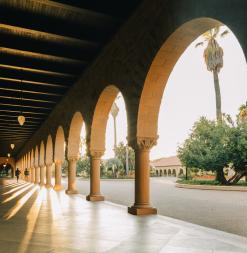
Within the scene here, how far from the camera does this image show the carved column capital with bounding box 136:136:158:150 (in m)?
8.14

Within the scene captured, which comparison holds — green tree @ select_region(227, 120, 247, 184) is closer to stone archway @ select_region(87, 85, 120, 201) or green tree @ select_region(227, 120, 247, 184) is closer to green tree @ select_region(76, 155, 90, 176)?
stone archway @ select_region(87, 85, 120, 201)

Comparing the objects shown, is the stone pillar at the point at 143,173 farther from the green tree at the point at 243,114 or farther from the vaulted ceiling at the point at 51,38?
the green tree at the point at 243,114

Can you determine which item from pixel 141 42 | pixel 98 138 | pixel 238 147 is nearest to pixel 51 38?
pixel 141 42

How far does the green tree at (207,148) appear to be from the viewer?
2234cm

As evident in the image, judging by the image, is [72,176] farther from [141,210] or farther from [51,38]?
[141,210]

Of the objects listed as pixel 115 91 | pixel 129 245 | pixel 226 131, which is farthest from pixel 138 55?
pixel 226 131

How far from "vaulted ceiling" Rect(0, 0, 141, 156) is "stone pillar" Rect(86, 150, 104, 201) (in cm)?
351

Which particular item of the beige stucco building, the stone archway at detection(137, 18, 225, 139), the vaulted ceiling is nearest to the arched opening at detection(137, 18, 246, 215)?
the stone archway at detection(137, 18, 225, 139)

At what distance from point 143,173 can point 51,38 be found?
500 cm

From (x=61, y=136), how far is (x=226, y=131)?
12.0 meters

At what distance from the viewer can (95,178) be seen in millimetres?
11500

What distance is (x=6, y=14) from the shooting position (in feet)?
26.8

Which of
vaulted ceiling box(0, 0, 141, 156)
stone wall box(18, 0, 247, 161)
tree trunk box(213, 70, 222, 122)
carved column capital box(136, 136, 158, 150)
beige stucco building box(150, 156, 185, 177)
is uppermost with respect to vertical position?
tree trunk box(213, 70, 222, 122)

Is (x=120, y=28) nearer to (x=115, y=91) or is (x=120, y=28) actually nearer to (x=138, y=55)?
(x=138, y=55)
